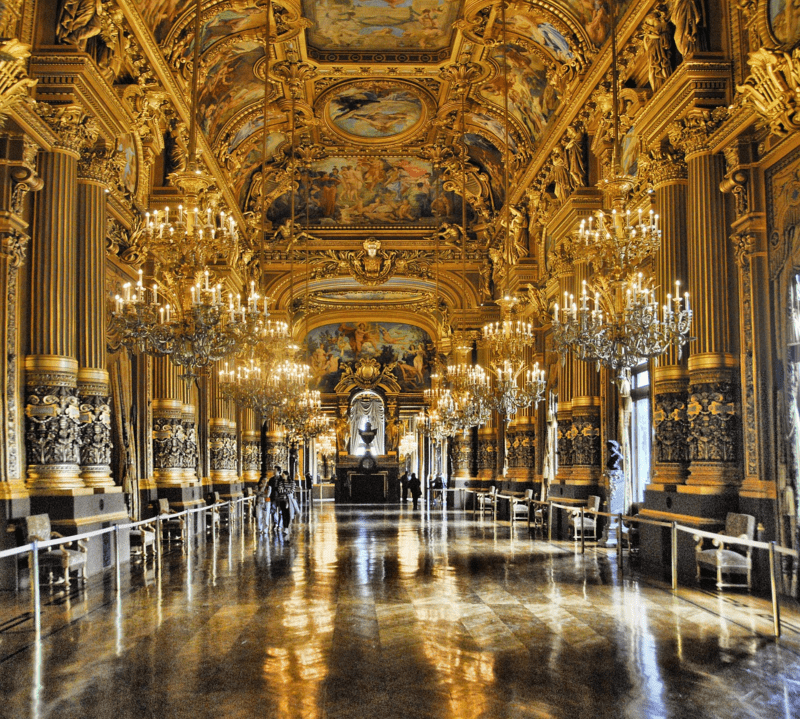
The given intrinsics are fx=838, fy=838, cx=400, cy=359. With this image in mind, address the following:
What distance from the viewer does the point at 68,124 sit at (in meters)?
11.0

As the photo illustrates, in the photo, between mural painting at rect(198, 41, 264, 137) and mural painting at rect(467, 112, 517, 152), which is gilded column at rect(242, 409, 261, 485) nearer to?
mural painting at rect(198, 41, 264, 137)

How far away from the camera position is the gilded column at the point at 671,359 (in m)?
11.7

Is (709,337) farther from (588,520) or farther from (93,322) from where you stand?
(93,322)

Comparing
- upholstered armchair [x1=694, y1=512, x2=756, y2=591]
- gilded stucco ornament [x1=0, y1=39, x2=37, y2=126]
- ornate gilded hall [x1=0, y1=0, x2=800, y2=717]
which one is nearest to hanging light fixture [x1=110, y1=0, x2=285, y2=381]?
ornate gilded hall [x1=0, y1=0, x2=800, y2=717]

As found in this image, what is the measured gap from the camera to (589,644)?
273 inches

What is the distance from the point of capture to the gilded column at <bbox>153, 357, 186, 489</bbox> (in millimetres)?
17375

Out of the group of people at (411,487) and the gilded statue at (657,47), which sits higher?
the gilded statue at (657,47)

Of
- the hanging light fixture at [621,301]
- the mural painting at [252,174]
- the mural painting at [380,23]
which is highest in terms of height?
the mural painting at [380,23]

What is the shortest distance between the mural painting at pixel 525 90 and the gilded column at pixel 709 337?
784cm

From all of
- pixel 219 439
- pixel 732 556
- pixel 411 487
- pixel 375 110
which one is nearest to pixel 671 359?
pixel 732 556

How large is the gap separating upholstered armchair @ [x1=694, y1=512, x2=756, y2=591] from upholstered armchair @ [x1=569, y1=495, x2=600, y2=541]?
4379mm

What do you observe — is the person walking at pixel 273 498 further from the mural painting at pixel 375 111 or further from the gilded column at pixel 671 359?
the mural painting at pixel 375 111

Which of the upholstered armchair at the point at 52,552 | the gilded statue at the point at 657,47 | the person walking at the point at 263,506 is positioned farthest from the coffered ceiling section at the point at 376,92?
the person walking at the point at 263,506

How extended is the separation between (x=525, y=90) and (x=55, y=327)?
42.6 feet
